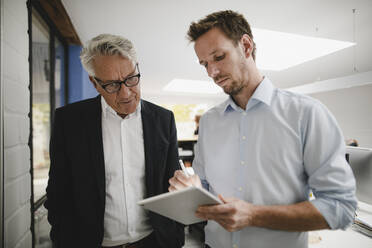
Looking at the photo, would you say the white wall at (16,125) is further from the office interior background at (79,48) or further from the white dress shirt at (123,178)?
the white dress shirt at (123,178)

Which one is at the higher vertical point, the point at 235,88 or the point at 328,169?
the point at 235,88

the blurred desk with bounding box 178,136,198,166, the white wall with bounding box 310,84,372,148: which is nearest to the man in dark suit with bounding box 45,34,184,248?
the blurred desk with bounding box 178,136,198,166

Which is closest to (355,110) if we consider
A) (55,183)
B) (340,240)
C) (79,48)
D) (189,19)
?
(189,19)

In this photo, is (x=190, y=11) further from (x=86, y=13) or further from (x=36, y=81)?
(x=36, y=81)

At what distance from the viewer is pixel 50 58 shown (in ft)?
9.33

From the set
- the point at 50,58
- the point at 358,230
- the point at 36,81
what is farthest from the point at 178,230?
the point at 50,58

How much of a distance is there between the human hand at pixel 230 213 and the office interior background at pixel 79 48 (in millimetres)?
865

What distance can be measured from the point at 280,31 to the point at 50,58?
360 cm

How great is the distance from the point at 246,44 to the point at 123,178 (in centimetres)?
99

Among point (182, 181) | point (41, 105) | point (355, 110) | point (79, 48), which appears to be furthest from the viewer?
point (355, 110)

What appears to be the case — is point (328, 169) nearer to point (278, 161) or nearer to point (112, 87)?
point (278, 161)

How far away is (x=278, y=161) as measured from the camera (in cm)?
96

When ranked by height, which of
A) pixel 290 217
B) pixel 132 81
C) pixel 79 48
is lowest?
pixel 290 217

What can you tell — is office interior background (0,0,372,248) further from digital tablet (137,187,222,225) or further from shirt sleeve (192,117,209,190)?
shirt sleeve (192,117,209,190)
